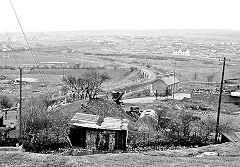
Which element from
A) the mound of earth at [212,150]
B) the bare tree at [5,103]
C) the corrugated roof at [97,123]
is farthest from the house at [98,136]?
the bare tree at [5,103]

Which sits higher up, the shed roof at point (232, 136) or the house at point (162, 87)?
the shed roof at point (232, 136)

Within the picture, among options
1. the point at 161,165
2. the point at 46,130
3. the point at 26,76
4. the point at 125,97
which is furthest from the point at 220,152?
the point at 26,76

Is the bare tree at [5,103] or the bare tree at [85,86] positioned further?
the bare tree at [5,103]

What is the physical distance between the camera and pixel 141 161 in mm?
13234

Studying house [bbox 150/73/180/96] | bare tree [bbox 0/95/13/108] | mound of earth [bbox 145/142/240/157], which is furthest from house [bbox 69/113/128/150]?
house [bbox 150/73/180/96]

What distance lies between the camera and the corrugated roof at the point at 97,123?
60.6 ft

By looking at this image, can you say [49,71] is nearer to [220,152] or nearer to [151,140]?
[151,140]

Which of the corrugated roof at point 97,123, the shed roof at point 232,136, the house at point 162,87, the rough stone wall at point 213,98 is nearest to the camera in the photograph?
the corrugated roof at point 97,123

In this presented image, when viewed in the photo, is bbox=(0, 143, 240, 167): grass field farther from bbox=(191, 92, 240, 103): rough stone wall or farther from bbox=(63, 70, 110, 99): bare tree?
bbox=(191, 92, 240, 103): rough stone wall

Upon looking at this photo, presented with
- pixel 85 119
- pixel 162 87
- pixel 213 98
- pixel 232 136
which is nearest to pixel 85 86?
pixel 162 87

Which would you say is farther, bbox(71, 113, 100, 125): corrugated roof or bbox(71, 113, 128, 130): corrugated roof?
bbox(71, 113, 100, 125): corrugated roof

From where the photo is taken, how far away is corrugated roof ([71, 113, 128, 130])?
18.5m

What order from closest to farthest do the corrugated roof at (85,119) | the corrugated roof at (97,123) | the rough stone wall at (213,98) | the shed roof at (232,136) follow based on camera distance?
the corrugated roof at (97,123) → the corrugated roof at (85,119) → the shed roof at (232,136) → the rough stone wall at (213,98)

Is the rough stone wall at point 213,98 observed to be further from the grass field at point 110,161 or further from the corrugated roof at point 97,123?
the grass field at point 110,161
